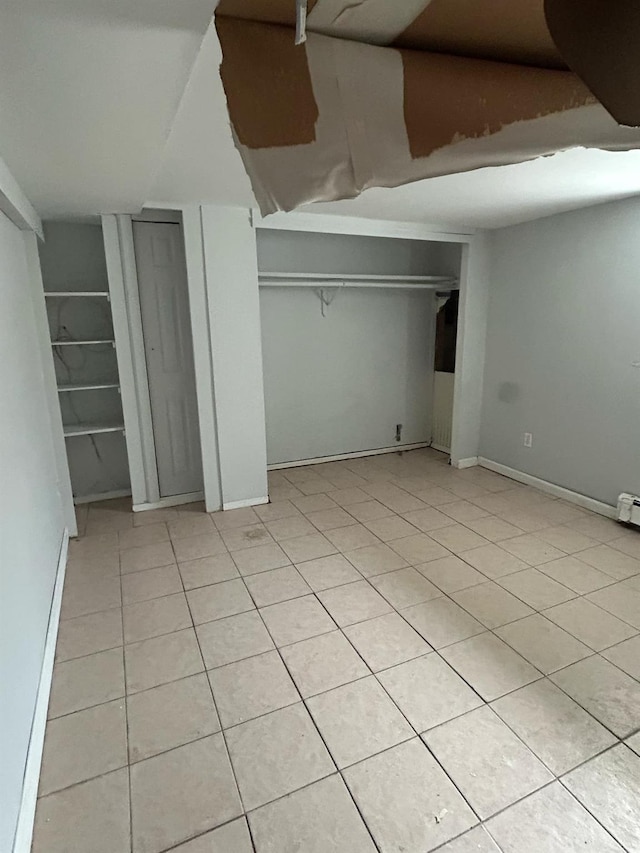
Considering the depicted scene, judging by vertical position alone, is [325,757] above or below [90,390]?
below

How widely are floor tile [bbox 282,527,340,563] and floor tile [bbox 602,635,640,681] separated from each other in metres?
1.44

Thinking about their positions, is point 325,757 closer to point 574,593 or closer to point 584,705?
point 584,705

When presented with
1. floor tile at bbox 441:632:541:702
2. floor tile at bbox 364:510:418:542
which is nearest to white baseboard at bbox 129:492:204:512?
floor tile at bbox 364:510:418:542

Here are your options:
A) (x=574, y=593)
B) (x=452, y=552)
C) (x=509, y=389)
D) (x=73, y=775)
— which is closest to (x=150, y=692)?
(x=73, y=775)

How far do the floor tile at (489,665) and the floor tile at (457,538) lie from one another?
2.57ft

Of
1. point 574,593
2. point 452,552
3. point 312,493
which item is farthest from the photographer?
point 312,493

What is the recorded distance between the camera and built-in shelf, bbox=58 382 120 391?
3.08 metres

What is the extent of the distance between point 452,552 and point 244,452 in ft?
5.19

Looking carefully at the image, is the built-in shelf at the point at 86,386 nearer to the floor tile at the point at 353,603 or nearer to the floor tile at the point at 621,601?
the floor tile at the point at 353,603

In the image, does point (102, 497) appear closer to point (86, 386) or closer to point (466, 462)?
point (86, 386)

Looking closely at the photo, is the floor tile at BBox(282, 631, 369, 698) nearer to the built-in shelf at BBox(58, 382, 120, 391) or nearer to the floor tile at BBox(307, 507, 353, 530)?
the floor tile at BBox(307, 507, 353, 530)

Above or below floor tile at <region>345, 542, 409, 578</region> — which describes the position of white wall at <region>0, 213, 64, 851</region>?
above

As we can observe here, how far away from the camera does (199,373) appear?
3.11 m

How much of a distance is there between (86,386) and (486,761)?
9.96 ft
